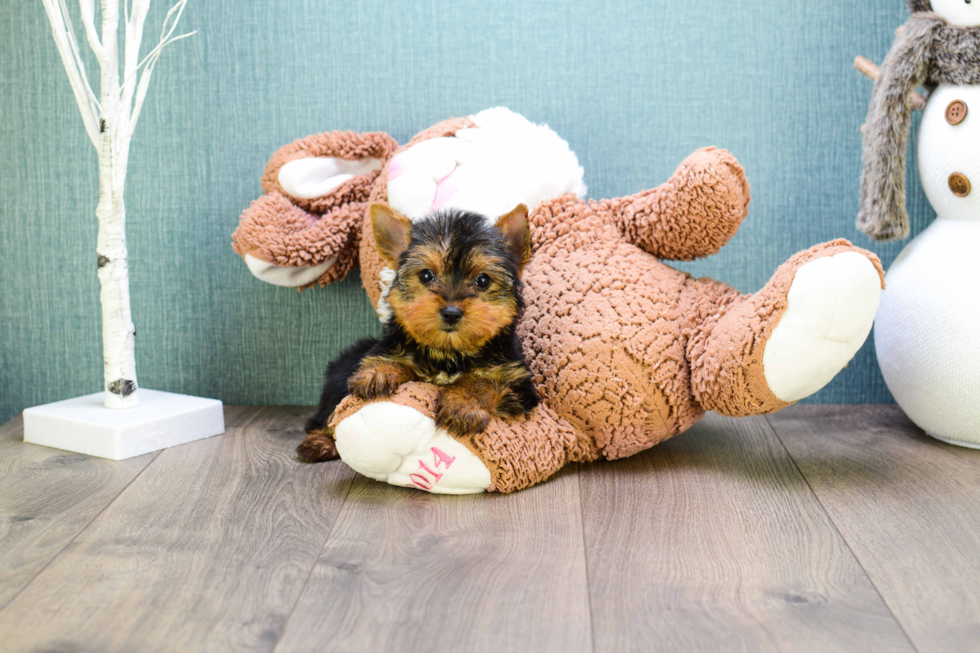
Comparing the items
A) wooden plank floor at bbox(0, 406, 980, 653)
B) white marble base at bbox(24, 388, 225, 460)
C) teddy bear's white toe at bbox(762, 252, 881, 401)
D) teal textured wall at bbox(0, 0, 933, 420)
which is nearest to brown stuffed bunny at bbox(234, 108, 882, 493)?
teddy bear's white toe at bbox(762, 252, 881, 401)

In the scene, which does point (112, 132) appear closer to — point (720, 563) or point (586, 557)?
point (586, 557)

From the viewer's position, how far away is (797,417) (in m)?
1.97

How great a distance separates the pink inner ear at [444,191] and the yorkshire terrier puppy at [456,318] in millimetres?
207

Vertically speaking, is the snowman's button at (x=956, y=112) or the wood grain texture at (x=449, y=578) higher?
the snowman's button at (x=956, y=112)

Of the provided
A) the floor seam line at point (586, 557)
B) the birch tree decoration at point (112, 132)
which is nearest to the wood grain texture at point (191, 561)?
the birch tree decoration at point (112, 132)

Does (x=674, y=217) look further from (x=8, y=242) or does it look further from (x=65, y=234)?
(x=8, y=242)

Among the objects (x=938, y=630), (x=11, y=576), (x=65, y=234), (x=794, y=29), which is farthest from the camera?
(x=65, y=234)

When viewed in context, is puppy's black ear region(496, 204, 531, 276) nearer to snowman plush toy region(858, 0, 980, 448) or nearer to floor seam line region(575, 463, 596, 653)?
floor seam line region(575, 463, 596, 653)

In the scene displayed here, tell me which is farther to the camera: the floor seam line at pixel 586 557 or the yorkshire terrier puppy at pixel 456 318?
the yorkshire terrier puppy at pixel 456 318

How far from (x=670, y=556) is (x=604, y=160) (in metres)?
1.09

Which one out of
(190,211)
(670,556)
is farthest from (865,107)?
(190,211)

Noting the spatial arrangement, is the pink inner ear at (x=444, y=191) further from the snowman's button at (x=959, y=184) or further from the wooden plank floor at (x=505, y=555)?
the snowman's button at (x=959, y=184)

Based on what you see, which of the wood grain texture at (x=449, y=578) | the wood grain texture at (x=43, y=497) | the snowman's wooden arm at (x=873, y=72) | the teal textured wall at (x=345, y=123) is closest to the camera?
the wood grain texture at (x=449, y=578)

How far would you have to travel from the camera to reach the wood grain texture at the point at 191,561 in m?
1.01
